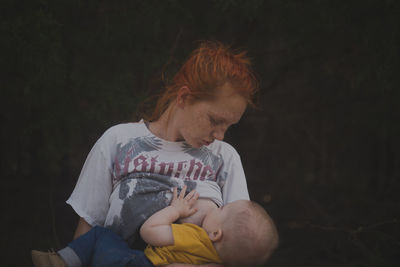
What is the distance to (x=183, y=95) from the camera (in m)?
1.72

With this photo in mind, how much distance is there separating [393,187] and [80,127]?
3333 millimetres

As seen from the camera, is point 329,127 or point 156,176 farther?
point 329,127

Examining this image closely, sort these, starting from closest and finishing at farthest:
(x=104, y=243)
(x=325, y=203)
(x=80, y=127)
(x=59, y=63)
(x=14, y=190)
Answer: (x=104, y=243) → (x=59, y=63) → (x=80, y=127) → (x=14, y=190) → (x=325, y=203)

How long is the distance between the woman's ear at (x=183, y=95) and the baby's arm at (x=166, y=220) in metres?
0.38

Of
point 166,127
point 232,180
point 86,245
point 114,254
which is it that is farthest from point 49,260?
point 232,180

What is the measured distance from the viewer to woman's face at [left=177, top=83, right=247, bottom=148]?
166cm

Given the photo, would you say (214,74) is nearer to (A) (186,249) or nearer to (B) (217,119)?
(B) (217,119)

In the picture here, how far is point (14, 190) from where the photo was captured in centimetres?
367

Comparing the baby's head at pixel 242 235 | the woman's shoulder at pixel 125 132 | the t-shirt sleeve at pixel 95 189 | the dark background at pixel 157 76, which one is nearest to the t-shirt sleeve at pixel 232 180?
the baby's head at pixel 242 235

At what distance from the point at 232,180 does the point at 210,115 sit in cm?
35

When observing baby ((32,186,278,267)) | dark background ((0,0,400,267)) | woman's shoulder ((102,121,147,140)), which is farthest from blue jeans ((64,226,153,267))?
dark background ((0,0,400,267))

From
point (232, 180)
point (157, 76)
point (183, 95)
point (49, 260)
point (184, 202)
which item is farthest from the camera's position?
point (157, 76)

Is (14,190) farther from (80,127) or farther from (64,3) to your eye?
(64,3)

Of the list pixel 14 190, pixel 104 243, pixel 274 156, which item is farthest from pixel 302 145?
pixel 104 243
